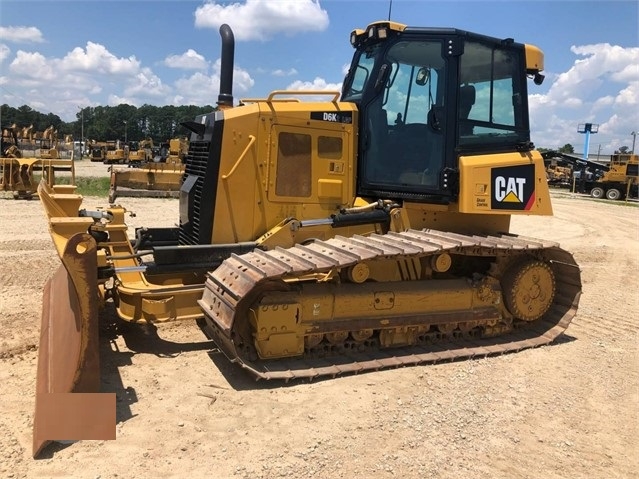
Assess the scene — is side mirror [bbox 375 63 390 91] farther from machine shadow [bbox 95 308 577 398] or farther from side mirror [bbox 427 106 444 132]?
machine shadow [bbox 95 308 577 398]

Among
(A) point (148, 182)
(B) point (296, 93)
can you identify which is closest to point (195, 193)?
(B) point (296, 93)

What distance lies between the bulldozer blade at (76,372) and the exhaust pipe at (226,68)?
279 cm

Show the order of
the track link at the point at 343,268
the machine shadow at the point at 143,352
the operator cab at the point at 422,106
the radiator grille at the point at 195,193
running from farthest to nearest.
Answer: the operator cab at the point at 422,106 → the radiator grille at the point at 195,193 → the track link at the point at 343,268 → the machine shadow at the point at 143,352

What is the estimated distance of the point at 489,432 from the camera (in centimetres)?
403

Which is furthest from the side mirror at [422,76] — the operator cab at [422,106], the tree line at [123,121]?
the tree line at [123,121]

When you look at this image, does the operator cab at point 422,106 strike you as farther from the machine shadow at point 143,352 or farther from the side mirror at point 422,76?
the machine shadow at point 143,352

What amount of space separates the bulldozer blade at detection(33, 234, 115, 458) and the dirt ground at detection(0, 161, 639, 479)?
0.47 ft

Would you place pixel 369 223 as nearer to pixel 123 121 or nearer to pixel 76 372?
pixel 76 372

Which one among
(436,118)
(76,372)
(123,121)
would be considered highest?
(123,121)

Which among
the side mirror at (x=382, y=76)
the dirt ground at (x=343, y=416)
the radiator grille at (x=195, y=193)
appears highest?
the side mirror at (x=382, y=76)

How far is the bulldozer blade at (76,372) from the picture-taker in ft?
12.4

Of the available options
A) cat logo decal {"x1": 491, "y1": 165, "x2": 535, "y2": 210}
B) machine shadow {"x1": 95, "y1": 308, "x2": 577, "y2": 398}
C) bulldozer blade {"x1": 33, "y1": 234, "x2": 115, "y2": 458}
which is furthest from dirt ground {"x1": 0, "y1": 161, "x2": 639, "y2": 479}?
cat logo decal {"x1": 491, "y1": 165, "x2": 535, "y2": 210}

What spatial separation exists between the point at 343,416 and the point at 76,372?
199cm

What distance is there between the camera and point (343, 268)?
5223 mm
